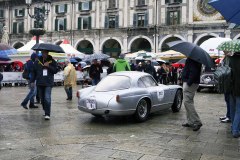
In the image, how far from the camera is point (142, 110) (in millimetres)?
9117

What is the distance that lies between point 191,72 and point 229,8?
176 cm

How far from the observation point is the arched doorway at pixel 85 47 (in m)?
49.6

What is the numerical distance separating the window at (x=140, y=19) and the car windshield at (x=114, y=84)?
35.9m

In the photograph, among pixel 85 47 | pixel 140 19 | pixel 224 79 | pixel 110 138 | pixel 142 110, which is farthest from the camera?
pixel 85 47

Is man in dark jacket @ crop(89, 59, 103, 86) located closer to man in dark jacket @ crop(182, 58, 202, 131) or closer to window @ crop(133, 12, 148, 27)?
man in dark jacket @ crop(182, 58, 202, 131)

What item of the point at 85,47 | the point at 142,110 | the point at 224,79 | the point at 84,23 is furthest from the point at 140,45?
the point at 224,79

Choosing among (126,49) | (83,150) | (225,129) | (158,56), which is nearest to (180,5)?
(126,49)

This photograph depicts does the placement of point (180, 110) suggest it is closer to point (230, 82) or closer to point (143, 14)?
point (230, 82)

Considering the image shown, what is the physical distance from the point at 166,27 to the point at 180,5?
9.91ft

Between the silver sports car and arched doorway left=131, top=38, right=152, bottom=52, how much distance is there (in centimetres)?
3607

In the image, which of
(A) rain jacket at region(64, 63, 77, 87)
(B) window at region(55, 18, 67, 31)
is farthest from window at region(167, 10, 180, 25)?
(A) rain jacket at region(64, 63, 77, 87)

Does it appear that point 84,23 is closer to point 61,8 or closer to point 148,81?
point 61,8

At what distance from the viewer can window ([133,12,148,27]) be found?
4459cm

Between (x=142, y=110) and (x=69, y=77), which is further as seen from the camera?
(x=69, y=77)
